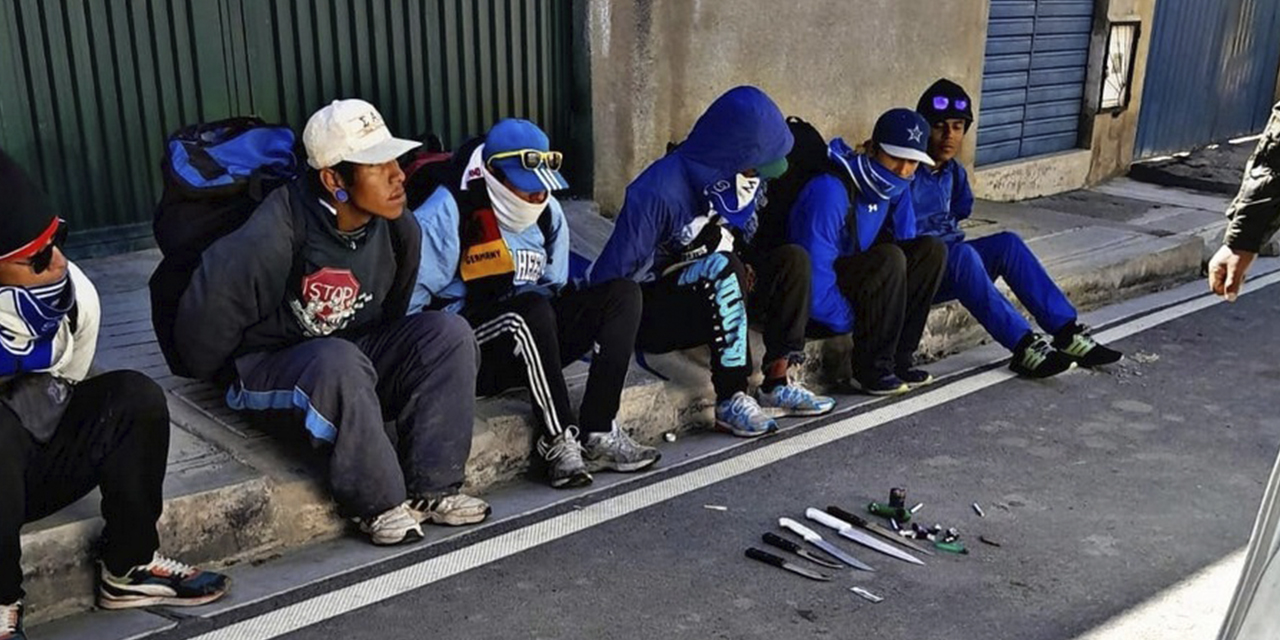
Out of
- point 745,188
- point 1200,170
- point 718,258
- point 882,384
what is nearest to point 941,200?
point 882,384

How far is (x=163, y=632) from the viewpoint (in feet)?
10.1

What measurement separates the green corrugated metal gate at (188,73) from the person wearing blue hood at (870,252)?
2.00m

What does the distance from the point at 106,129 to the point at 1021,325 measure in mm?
4029

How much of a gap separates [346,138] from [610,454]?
4.70ft

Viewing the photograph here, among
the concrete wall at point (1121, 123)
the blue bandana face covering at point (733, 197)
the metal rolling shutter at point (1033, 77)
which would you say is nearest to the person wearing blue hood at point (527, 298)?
the blue bandana face covering at point (733, 197)

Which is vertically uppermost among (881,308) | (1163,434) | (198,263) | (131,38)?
(131,38)

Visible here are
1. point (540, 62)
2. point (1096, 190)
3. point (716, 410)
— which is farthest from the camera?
point (1096, 190)

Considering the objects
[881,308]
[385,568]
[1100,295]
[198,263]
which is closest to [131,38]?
[198,263]

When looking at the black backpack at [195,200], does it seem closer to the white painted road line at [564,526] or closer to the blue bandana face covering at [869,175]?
the white painted road line at [564,526]

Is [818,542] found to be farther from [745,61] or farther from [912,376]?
[745,61]

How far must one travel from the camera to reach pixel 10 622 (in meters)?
2.87

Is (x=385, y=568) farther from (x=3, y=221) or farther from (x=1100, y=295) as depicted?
(x=1100, y=295)

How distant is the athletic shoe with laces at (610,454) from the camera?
421 cm

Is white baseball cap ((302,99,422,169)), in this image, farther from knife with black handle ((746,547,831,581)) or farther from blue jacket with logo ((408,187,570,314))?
knife with black handle ((746,547,831,581))
